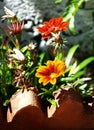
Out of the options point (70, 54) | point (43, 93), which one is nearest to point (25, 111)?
point (43, 93)

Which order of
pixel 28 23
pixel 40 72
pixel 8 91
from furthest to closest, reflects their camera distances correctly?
pixel 28 23, pixel 8 91, pixel 40 72

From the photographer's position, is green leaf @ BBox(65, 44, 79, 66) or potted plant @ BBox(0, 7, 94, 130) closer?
potted plant @ BBox(0, 7, 94, 130)

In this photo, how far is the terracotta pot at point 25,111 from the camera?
1775 millimetres

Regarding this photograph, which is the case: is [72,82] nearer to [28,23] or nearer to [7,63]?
→ [7,63]

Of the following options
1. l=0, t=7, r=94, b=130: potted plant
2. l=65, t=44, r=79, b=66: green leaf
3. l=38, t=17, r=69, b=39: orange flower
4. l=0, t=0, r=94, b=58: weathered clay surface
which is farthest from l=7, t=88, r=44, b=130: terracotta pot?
l=0, t=0, r=94, b=58: weathered clay surface

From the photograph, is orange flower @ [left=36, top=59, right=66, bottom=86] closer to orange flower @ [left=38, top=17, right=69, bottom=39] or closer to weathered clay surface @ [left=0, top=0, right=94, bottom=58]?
orange flower @ [left=38, top=17, right=69, bottom=39]

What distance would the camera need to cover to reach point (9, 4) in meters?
2.62

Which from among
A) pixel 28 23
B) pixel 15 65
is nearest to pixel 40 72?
pixel 15 65

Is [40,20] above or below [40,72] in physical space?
below

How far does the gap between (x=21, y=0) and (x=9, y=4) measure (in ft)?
0.27

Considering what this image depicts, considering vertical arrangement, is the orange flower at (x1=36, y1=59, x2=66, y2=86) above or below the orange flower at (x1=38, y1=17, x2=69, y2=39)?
below

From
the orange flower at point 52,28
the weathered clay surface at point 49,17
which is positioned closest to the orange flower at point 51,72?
the orange flower at point 52,28

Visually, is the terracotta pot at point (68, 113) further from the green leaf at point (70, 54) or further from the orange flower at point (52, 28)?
the green leaf at point (70, 54)

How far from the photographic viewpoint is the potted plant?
70.6 inches
